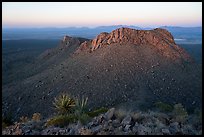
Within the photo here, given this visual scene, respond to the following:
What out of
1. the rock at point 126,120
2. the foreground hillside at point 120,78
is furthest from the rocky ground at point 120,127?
the foreground hillside at point 120,78

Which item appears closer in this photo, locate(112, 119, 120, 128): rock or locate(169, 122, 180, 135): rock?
locate(169, 122, 180, 135): rock

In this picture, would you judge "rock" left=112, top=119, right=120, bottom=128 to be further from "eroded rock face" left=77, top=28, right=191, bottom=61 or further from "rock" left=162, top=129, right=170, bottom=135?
"eroded rock face" left=77, top=28, right=191, bottom=61

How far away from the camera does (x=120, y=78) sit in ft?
112

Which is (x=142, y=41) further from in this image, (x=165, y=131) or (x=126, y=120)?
(x=165, y=131)

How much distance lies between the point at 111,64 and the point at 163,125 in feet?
83.9

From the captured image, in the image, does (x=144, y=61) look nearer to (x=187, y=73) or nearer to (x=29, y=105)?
(x=187, y=73)

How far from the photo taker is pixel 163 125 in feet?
37.2

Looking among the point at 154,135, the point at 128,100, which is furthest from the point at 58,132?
the point at 128,100

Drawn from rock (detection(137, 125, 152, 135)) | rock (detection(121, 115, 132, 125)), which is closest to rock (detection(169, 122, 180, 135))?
rock (detection(137, 125, 152, 135))

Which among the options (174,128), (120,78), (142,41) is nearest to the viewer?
(174,128)

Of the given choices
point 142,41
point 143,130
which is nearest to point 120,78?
point 142,41

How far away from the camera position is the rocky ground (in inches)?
423

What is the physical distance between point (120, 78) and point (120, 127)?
2321 centimetres

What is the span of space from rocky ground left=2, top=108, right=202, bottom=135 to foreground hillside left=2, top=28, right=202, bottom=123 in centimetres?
1492
